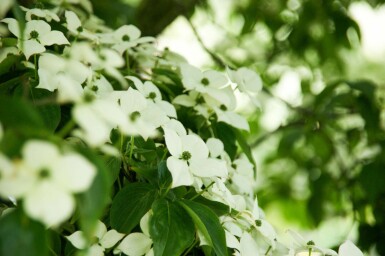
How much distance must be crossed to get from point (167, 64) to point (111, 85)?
0.60ft

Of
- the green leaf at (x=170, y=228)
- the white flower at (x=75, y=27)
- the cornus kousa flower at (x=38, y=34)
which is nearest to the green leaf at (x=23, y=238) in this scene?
the green leaf at (x=170, y=228)

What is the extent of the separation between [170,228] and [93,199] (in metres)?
0.22

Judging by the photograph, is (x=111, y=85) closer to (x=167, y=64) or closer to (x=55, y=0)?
(x=167, y=64)

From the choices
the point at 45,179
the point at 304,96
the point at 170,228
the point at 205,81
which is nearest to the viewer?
the point at 45,179

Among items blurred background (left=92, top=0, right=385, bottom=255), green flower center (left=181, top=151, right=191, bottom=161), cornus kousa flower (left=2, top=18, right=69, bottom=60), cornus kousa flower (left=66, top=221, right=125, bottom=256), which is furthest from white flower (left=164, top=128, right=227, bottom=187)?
blurred background (left=92, top=0, right=385, bottom=255)

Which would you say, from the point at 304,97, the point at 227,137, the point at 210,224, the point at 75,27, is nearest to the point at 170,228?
the point at 210,224

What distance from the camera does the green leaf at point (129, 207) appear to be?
2.01 feet

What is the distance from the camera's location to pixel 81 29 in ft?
2.74

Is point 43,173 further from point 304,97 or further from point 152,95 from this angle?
point 304,97

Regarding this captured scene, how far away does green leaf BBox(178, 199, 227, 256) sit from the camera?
1.92 ft

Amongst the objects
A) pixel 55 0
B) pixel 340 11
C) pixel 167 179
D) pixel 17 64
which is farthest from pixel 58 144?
pixel 340 11

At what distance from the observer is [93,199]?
0.37m

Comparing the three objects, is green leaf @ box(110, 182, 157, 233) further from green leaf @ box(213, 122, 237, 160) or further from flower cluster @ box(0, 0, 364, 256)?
green leaf @ box(213, 122, 237, 160)

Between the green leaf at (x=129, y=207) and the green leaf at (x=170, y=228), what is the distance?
3 cm
